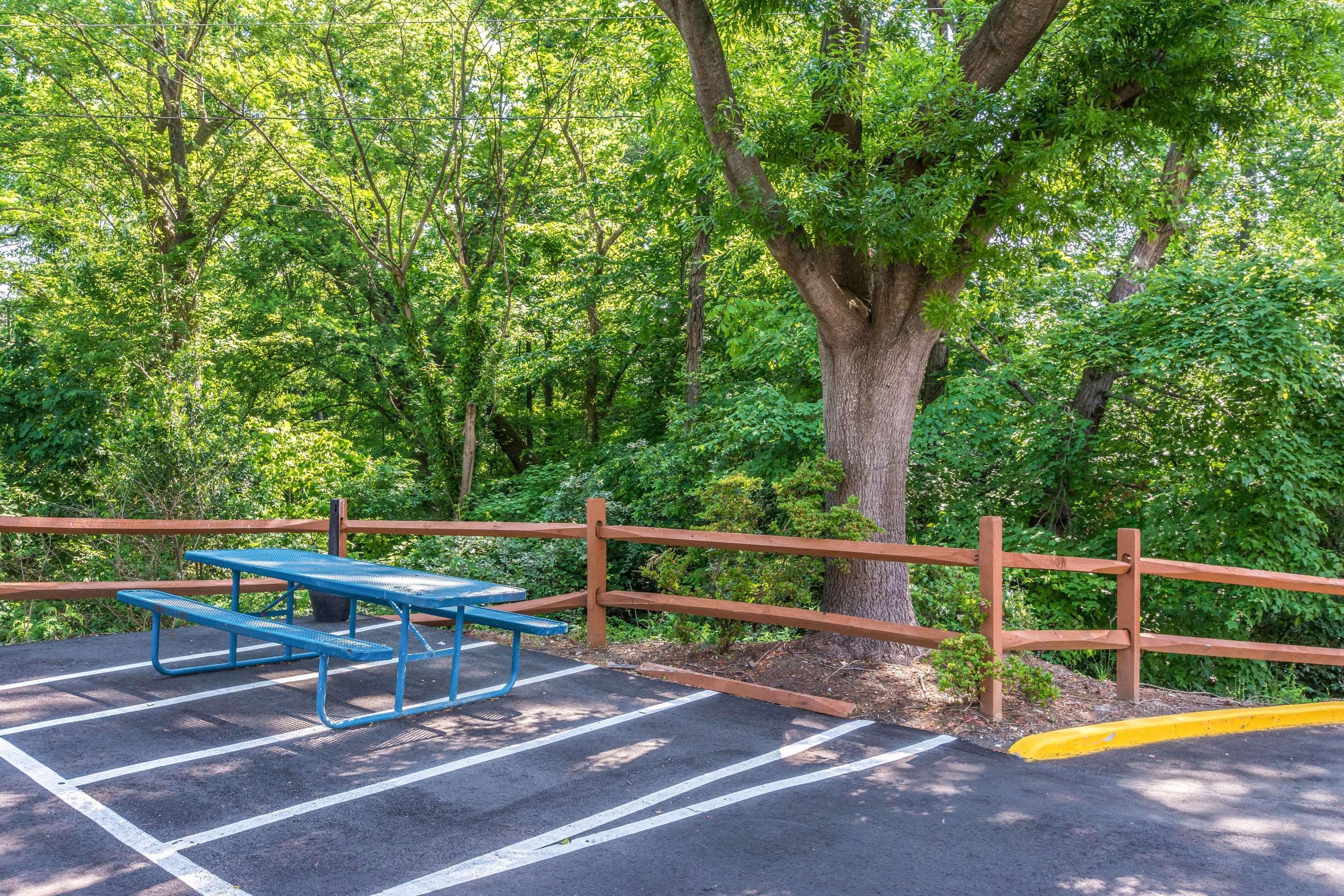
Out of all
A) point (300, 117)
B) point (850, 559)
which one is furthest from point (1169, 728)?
point (300, 117)

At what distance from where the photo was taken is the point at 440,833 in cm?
392

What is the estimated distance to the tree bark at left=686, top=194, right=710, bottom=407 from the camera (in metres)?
16.0

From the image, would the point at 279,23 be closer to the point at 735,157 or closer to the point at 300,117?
the point at 300,117

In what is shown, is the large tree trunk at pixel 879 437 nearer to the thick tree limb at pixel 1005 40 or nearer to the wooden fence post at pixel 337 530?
the thick tree limb at pixel 1005 40

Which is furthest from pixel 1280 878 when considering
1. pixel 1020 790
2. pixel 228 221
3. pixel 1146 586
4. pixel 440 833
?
pixel 228 221

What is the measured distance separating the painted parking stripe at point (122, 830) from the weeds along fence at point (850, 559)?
3.15 m

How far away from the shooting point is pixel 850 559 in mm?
7168

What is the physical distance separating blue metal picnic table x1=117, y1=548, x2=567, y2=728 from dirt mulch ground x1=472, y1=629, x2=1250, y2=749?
53.9 inches

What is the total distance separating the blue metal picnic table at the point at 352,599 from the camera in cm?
523

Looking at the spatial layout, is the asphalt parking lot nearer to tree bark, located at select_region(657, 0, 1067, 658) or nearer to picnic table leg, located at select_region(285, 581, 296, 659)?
picnic table leg, located at select_region(285, 581, 296, 659)

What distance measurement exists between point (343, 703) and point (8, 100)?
20.2 metres

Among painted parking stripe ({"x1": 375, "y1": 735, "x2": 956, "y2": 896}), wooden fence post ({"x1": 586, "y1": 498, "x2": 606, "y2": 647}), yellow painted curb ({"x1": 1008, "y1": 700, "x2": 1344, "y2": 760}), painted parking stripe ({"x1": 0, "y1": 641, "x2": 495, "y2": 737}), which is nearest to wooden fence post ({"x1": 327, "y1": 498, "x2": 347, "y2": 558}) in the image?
painted parking stripe ({"x1": 0, "y1": 641, "x2": 495, "y2": 737})

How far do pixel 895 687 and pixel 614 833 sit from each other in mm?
3412

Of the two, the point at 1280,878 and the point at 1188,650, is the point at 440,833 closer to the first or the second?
the point at 1280,878
